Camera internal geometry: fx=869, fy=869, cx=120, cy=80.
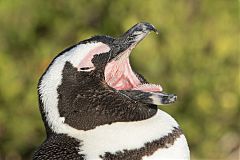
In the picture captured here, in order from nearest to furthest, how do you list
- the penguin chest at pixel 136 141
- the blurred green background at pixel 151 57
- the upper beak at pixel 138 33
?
the penguin chest at pixel 136 141 < the upper beak at pixel 138 33 < the blurred green background at pixel 151 57

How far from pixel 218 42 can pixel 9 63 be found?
969 millimetres

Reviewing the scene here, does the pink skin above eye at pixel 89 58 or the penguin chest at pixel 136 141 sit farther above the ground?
the pink skin above eye at pixel 89 58

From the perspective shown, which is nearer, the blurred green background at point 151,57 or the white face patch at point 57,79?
the white face patch at point 57,79

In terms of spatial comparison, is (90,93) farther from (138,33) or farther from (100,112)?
(138,33)

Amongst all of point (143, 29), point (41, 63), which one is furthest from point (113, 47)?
point (41, 63)

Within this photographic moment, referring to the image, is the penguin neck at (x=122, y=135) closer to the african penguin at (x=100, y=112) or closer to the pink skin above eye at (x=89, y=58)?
the african penguin at (x=100, y=112)

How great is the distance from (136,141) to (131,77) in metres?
0.20

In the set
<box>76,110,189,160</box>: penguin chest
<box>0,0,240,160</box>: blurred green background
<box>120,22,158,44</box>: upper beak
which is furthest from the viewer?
<box>0,0,240,160</box>: blurred green background

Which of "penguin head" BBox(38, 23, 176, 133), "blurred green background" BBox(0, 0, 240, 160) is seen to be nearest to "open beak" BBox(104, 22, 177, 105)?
"penguin head" BBox(38, 23, 176, 133)

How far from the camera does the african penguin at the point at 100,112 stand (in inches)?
75.0

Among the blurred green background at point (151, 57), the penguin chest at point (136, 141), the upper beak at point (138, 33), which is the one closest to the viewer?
the penguin chest at point (136, 141)

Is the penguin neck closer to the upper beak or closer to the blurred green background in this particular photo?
the upper beak

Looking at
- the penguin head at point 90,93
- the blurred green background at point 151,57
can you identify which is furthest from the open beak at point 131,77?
the blurred green background at point 151,57

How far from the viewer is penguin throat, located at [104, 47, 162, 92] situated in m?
2.04
